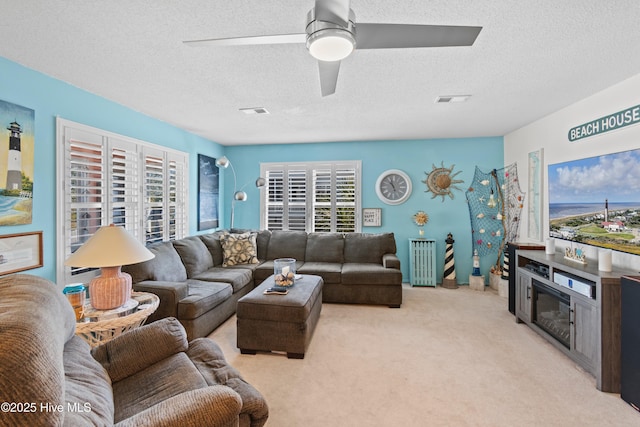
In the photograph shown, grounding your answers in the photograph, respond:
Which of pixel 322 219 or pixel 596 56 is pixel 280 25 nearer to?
pixel 596 56

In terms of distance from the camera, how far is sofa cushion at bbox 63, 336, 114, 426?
1.00 metres

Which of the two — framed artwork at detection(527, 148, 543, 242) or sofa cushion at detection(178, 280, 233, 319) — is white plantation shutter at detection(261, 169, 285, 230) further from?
framed artwork at detection(527, 148, 543, 242)

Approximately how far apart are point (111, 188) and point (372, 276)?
3.20 m

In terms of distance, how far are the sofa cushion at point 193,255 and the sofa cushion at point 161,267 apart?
0.10 m

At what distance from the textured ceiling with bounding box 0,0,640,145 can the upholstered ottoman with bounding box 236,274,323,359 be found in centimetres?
200

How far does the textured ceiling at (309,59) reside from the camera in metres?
1.66

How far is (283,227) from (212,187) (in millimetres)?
1440

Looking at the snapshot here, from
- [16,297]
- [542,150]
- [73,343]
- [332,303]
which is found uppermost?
[542,150]

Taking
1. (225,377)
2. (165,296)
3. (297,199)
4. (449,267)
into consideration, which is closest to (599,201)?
(449,267)

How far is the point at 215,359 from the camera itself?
5.64 feet

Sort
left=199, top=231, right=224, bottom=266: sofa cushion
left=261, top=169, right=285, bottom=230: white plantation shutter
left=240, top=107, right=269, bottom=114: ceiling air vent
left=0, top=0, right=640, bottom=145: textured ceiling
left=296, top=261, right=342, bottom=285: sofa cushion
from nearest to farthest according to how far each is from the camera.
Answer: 1. left=0, top=0, right=640, bottom=145: textured ceiling
2. left=240, top=107, right=269, bottom=114: ceiling air vent
3. left=296, top=261, right=342, bottom=285: sofa cushion
4. left=199, top=231, right=224, bottom=266: sofa cushion
5. left=261, top=169, right=285, bottom=230: white plantation shutter

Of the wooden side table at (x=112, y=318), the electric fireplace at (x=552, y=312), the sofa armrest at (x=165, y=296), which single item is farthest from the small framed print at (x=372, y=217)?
the wooden side table at (x=112, y=318)

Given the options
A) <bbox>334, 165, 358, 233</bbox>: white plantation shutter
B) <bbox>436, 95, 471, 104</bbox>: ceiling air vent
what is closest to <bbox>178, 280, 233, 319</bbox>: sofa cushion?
<bbox>334, 165, 358, 233</bbox>: white plantation shutter

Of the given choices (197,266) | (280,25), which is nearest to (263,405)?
(280,25)
